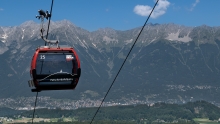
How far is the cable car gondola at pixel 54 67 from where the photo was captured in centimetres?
1355

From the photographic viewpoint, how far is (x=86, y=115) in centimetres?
19712

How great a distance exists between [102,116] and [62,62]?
18518cm

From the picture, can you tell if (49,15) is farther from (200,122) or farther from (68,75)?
(200,122)

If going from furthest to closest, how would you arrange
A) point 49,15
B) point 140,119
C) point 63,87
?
point 140,119 < point 63,87 < point 49,15

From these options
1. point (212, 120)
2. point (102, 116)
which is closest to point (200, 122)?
point (212, 120)

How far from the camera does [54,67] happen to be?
13969 mm

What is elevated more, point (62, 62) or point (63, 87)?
point (62, 62)

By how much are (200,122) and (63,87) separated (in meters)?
173

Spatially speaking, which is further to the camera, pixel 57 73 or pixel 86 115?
pixel 86 115

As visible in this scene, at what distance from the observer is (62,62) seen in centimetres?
1391

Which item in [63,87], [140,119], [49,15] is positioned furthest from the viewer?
[140,119]

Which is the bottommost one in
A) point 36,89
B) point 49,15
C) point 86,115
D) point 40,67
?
point 86,115

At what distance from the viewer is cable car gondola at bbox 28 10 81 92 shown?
13555mm

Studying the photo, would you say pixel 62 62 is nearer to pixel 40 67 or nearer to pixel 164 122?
pixel 40 67
